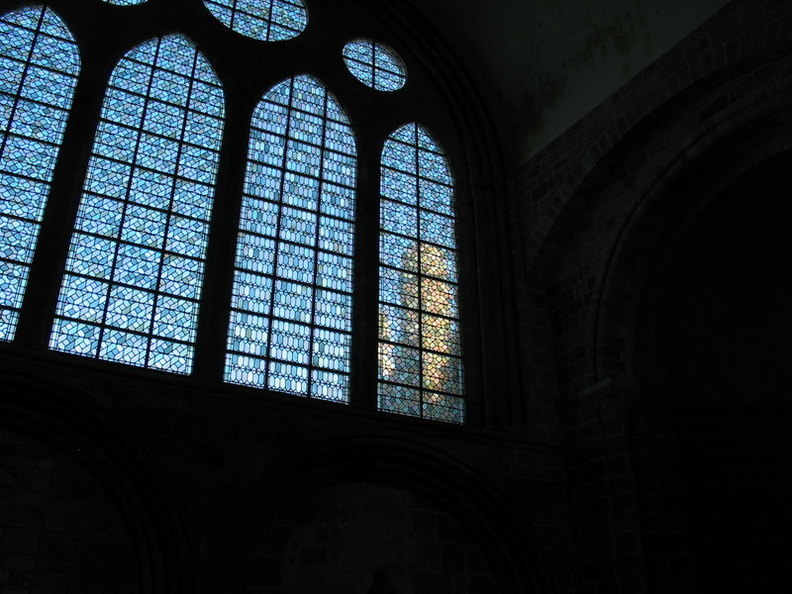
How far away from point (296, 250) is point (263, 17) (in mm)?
3220

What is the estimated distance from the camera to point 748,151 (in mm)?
8156

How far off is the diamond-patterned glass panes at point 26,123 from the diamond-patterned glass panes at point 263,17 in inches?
73.4

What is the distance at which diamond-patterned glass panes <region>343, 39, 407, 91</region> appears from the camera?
34.6 ft

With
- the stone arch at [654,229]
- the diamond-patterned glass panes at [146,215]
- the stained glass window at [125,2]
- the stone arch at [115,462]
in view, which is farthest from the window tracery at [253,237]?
the stone arch at [654,229]

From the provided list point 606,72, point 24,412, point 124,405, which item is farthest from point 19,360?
point 606,72

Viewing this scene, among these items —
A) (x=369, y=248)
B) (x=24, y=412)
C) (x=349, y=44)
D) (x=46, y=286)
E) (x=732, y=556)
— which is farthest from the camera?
(x=349, y=44)

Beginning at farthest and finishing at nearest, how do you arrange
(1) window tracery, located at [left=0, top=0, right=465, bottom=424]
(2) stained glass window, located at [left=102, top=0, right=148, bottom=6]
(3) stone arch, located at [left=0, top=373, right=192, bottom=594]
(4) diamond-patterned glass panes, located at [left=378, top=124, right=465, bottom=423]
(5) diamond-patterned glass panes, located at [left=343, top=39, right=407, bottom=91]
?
(5) diamond-patterned glass panes, located at [left=343, top=39, right=407, bottom=91]
(2) stained glass window, located at [left=102, top=0, right=148, bottom=6]
(4) diamond-patterned glass panes, located at [left=378, top=124, right=465, bottom=423]
(1) window tracery, located at [left=0, top=0, right=465, bottom=424]
(3) stone arch, located at [left=0, top=373, right=192, bottom=594]

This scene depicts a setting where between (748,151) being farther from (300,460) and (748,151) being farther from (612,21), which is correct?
(300,460)

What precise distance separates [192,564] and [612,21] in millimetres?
6760

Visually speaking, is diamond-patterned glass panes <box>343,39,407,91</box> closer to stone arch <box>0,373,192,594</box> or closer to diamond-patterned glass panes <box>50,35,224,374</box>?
diamond-patterned glass panes <box>50,35,224,374</box>

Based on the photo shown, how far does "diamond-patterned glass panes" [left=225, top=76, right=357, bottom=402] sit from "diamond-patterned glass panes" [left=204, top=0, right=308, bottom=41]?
2.36 feet

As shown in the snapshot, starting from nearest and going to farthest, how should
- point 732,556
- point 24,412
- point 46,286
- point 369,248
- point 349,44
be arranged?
point 24,412 → point 46,286 → point 732,556 → point 369,248 → point 349,44

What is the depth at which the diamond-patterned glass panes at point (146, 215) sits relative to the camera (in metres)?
7.58

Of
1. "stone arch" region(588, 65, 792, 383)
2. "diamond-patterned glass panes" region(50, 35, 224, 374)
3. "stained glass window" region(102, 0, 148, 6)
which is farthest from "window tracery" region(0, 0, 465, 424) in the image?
"stone arch" region(588, 65, 792, 383)
